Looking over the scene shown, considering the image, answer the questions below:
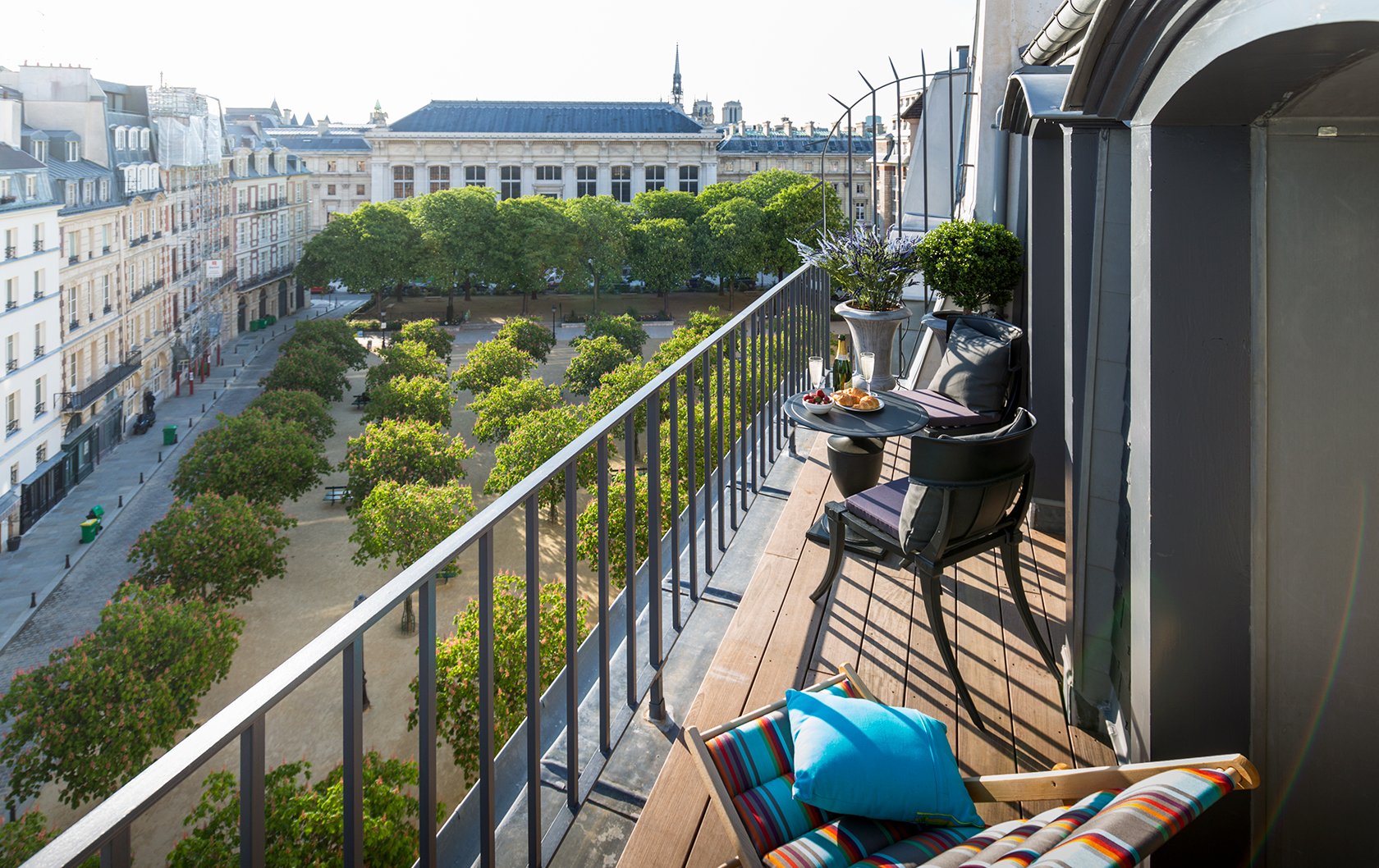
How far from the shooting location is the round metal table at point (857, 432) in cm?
393

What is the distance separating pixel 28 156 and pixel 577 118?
4105 cm

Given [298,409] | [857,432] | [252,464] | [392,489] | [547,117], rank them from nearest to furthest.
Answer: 1. [857,432]
2. [392,489]
3. [252,464]
4. [298,409]
5. [547,117]

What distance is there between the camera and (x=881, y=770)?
6.70 feet

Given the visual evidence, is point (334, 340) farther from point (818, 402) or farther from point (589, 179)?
point (818, 402)

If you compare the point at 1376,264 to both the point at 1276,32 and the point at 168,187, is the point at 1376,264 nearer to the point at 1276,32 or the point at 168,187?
the point at 1276,32

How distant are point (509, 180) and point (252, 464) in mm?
47664

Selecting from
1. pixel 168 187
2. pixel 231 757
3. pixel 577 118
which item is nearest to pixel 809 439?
pixel 231 757

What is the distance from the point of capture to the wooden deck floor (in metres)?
2.43

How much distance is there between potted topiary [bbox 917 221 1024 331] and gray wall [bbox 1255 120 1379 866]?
3625 mm

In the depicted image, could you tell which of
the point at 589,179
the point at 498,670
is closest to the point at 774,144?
the point at 589,179

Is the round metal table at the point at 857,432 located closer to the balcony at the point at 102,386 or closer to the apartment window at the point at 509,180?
the balcony at the point at 102,386

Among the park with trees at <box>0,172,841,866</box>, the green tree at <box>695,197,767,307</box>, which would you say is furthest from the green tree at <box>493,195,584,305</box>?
the green tree at <box>695,197,767,307</box>

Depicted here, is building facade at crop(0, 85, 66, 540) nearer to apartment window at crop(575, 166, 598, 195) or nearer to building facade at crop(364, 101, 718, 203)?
building facade at crop(364, 101, 718, 203)

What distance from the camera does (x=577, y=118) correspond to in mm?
68500
